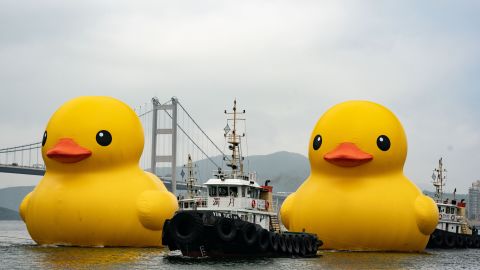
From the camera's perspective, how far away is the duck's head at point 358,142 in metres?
29.0

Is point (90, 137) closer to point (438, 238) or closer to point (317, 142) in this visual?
point (317, 142)

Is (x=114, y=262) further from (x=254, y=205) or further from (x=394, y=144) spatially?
(x=394, y=144)

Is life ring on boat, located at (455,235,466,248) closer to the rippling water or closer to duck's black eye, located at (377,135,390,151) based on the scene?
the rippling water

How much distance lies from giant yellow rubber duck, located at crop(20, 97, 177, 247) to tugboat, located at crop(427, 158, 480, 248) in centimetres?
1755

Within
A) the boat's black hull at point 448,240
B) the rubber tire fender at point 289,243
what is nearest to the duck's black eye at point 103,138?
the rubber tire fender at point 289,243

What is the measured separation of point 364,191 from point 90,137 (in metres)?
9.96

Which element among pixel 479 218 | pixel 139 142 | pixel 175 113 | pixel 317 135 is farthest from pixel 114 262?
pixel 479 218

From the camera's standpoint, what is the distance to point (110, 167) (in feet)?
95.5

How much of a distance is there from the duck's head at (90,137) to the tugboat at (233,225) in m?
3.49

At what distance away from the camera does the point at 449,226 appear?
4488 centimetres

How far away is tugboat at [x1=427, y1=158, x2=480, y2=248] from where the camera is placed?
1631 inches

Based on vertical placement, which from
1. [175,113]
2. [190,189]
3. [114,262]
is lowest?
[114,262]

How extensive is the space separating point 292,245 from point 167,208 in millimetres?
4654

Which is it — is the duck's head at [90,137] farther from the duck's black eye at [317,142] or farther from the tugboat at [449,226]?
the tugboat at [449,226]
